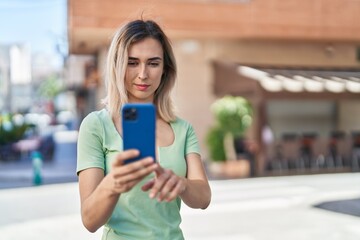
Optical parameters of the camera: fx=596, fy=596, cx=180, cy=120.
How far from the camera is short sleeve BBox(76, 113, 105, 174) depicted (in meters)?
1.55

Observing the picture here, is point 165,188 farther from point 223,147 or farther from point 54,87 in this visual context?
point 54,87

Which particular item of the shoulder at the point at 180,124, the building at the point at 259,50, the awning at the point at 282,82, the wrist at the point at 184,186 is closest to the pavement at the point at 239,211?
the awning at the point at 282,82

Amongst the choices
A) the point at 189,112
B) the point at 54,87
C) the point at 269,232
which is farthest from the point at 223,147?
the point at 54,87

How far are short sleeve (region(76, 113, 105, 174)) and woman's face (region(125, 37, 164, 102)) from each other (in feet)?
0.42

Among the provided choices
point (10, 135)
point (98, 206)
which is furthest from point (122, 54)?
point (10, 135)

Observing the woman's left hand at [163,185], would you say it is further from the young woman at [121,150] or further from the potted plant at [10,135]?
the potted plant at [10,135]

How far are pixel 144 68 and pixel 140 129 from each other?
1.18ft

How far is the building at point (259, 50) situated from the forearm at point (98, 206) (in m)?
13.2

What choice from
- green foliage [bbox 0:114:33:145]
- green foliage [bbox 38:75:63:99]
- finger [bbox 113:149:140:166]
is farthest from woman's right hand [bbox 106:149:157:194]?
green foliage [bbox 38:75:63:99]

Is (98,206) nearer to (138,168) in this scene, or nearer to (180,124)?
(138,168)

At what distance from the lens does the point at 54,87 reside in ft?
284

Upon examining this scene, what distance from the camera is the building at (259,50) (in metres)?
15.3

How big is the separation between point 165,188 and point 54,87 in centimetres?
8727

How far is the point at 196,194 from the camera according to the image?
1555 mm
